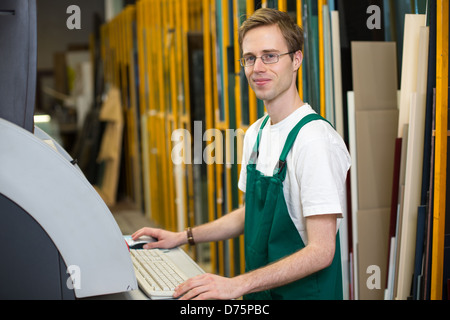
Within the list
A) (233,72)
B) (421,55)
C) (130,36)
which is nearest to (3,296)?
(421,55)

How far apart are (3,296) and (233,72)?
2.05 m

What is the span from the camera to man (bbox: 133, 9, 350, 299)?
1.12 m

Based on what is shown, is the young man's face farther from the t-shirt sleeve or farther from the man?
the t-shirt sleeve

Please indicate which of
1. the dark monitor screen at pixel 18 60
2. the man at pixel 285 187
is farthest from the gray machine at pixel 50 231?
the man at pixel 285 187

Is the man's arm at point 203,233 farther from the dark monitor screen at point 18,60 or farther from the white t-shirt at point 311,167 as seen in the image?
the dark monitor screen at point 18,60

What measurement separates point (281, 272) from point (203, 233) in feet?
1.37

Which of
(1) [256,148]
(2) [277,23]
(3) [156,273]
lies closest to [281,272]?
(3) [156,273]

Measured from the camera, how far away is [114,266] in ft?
3.25

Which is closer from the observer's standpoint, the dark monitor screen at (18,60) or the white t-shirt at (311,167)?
the dark monitor screen at (18,60)

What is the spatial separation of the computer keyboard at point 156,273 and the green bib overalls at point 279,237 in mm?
220

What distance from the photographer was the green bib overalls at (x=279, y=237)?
1260 mm

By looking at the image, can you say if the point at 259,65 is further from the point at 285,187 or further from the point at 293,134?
the point at 285,187

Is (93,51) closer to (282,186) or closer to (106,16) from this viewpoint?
(106,16)

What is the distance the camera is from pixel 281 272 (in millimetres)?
1119
